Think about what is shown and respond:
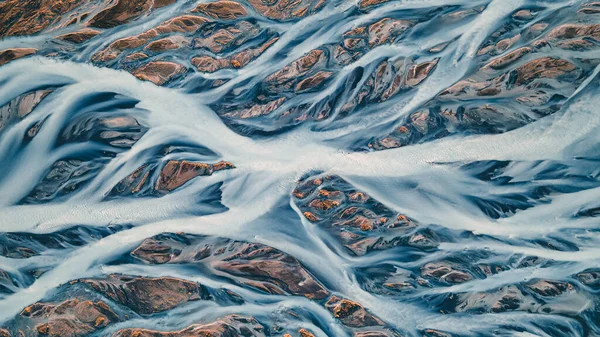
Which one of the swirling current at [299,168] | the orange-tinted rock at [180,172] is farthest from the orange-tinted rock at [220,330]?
the orange-tinted rock at [180,172]

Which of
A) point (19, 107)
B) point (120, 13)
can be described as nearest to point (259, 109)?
point (120, 13)

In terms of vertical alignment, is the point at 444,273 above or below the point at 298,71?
below

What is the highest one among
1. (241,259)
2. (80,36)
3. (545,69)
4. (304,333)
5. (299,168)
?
(80,36)

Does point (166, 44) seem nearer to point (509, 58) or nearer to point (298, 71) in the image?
point (298, 71)

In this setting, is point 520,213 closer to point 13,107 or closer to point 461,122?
point 461,122

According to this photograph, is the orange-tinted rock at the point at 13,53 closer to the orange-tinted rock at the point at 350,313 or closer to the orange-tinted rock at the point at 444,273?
the orange-tinted rock at the point at 350,313
